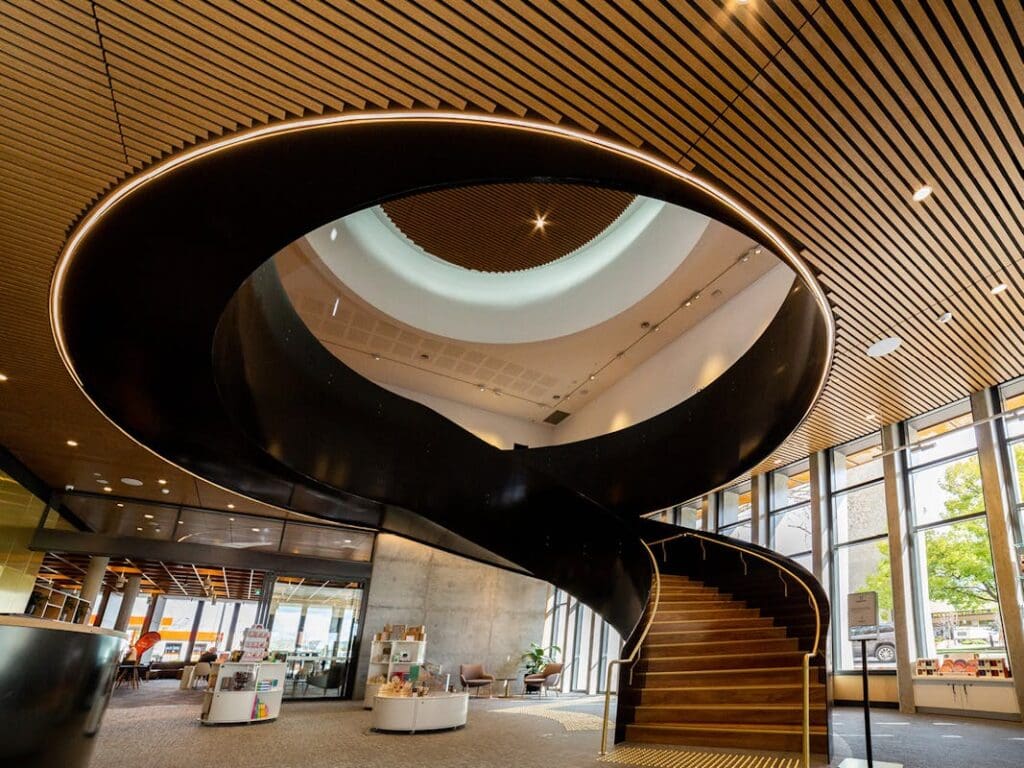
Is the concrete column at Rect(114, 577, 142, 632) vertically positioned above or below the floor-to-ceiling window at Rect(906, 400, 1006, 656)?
below

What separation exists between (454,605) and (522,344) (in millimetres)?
6372

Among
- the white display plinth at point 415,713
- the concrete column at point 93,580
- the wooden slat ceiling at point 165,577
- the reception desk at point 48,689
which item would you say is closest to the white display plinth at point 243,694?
the white display plinth at point 415,713

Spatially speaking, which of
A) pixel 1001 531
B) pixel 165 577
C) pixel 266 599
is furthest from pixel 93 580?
pixel 1001 531

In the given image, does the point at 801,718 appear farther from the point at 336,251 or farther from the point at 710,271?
the point at 336,251

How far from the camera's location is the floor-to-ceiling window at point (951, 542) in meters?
9.11

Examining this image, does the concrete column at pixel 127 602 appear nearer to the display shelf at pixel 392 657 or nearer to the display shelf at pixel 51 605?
the display shelf at pixel 51 605

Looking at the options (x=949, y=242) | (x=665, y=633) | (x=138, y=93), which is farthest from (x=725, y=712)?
(x=138, y=93)

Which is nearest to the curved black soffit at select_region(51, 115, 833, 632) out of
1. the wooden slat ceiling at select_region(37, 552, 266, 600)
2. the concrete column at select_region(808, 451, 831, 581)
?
the concrete column at select_region(808, 451, 831, 581)

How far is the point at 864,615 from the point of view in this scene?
16.5 ft

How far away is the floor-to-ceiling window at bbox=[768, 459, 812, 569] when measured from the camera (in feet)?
40.8

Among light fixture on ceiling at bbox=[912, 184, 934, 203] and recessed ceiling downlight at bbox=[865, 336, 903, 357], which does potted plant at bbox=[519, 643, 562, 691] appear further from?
light fixture on ceiling at bbox=[912, 184, 934, 203]

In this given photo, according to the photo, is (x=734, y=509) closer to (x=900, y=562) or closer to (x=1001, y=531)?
(x=900, y=562)

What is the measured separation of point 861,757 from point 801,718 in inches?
21.4

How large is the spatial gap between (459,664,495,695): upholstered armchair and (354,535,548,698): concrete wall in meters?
0.59
